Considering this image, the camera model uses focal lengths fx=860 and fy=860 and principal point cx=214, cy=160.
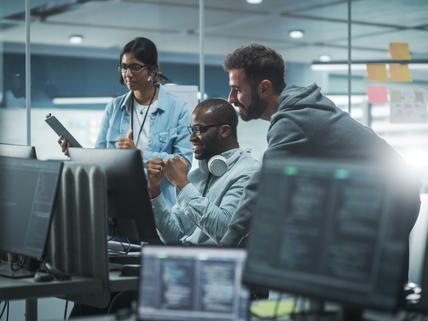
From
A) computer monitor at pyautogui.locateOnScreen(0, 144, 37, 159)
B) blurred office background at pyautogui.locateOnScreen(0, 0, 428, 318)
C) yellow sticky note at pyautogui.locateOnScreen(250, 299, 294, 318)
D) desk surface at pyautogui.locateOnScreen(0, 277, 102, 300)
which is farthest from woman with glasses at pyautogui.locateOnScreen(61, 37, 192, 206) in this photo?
yellow sticky note at pyautogui.locateOnScreen(250, 299, 294, 318)

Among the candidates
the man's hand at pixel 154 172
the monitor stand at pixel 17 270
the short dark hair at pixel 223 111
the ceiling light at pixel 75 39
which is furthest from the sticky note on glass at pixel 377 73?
the monitor stand at pixel 17 270

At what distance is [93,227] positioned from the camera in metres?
2.60

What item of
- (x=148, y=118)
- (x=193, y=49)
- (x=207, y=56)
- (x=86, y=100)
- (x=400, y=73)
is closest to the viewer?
(x=148, y=118)

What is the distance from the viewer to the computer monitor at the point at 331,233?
159 cm

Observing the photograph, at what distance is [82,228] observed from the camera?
104 inches

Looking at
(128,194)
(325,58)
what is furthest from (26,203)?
(325,58)

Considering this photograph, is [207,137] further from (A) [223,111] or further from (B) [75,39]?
(B) [75,39]

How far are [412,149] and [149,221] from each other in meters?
3.71

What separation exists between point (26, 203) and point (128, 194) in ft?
1.04

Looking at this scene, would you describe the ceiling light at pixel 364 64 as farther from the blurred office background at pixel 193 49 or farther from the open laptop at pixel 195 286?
the open laptop at pixel 195 286

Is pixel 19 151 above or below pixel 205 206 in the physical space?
above

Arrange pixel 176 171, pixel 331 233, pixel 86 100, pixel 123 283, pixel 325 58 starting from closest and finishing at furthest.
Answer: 1. pixel 331 233
2. pixel 123 283
3. pixel 176 171
4. pixel 86 100
5. pixel 325 58

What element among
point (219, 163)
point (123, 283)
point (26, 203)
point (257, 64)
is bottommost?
point (123, 283)

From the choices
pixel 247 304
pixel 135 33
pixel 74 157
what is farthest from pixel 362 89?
pixel 247 304
